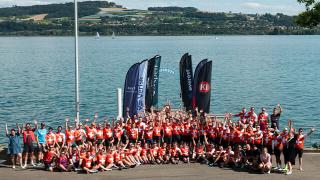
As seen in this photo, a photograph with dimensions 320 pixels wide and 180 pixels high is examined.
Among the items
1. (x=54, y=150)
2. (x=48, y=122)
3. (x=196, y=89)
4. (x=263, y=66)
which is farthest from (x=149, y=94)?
(x=263, y=66)

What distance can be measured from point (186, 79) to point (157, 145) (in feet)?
29.3

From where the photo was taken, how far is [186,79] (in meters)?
32.1

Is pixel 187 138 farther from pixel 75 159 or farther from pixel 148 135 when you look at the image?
pixel 75 159

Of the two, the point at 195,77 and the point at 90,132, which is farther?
the point at 195,77

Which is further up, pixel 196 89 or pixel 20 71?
pixel 196 89

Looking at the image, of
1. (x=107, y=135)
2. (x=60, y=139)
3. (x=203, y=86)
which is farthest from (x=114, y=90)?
(x=60, y=139)

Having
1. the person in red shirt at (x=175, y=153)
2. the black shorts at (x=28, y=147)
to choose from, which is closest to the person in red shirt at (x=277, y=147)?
the person in red shirt at (x=175, y=153)

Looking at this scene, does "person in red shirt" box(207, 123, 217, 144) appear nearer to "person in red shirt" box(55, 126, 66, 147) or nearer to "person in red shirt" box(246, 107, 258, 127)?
"person in red shirt" box(246, 107, 258, 127)

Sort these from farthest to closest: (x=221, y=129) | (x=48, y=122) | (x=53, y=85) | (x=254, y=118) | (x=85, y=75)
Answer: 1. (x=85, y=75)
2. (x=53, y=85)
3. (x=48, y=122)
4. (x=254, y=118)
5. (x=221, y=129)

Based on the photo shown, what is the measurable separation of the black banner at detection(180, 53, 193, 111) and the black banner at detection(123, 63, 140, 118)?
3875 mm

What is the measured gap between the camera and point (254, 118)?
87.5 feet

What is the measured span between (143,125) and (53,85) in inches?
2094

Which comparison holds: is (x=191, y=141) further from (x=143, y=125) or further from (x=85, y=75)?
(x=85, y=75)

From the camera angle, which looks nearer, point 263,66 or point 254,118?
point 254,118
